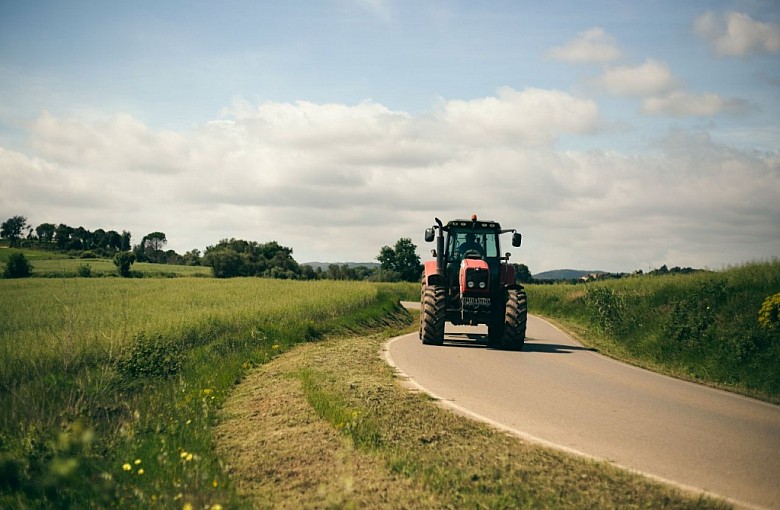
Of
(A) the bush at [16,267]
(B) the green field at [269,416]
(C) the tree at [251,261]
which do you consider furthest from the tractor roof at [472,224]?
(C) the tree at [251,261]

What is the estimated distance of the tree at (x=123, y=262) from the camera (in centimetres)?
6282

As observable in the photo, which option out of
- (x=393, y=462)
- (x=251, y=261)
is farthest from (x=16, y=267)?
(x=393, y=462)

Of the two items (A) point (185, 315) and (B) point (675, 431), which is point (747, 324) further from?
(A) point (185, 315)

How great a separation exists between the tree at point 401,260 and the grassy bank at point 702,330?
2885 inches

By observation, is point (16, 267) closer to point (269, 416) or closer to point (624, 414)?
point (269, 416)

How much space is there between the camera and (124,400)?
9.86 m

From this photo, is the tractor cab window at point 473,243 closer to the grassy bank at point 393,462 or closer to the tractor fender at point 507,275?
the tractor fender at point 507,275

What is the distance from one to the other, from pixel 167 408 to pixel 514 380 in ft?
20.3

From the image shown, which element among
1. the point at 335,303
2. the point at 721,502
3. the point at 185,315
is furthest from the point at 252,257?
the point at 721,502

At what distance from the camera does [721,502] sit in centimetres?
517

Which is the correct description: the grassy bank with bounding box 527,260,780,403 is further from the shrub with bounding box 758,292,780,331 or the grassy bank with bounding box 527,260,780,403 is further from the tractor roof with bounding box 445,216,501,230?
the tractor roof with bounding box 445,216,501,230

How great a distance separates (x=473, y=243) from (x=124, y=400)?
1109 cm

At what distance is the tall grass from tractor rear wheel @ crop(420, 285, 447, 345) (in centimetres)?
405

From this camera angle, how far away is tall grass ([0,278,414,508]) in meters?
5.81
